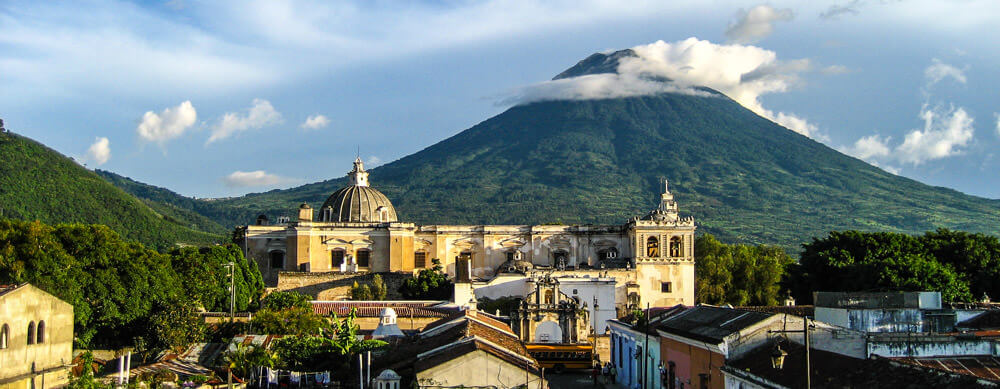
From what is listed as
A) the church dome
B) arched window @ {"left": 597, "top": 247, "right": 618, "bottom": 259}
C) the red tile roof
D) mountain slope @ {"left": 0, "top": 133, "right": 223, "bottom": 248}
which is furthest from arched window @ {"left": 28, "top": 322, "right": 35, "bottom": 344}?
mountain slope @ {"left": 0, "top": 133, "right": 223, "bottom": 248}

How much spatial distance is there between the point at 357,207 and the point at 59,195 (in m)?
26.7

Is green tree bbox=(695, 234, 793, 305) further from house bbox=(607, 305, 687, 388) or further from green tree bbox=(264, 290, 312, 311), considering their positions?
house bbox=(607, 305, 687, 388)

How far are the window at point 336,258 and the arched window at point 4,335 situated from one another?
4303 cm

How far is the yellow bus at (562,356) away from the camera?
34.5 m

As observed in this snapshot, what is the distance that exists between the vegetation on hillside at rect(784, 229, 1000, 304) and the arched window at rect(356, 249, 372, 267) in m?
24.7

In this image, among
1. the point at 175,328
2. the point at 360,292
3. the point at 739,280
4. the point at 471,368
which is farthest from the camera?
the point at 739,280

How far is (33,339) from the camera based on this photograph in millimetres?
20938

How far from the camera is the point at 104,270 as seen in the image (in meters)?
37.8

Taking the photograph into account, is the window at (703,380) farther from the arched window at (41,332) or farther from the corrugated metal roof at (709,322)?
the arched window at (41,332)

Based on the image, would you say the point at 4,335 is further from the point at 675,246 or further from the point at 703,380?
the point at 675,246

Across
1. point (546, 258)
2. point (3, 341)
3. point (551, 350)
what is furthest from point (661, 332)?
point (546, 258)

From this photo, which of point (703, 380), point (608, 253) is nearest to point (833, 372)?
point (703, 380)

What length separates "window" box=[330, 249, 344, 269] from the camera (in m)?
63.0

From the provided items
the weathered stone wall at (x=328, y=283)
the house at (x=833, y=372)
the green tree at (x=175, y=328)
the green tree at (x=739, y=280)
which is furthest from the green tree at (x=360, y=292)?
the house at (x=833, y=372)
